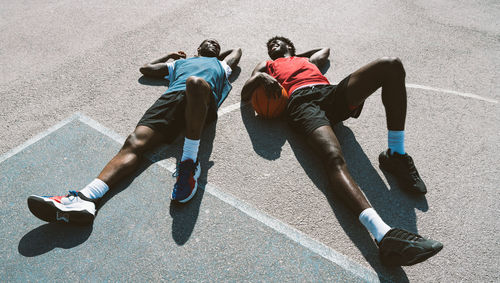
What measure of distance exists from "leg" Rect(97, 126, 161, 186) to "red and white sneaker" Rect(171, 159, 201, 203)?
570mm

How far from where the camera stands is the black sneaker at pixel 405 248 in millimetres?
2699

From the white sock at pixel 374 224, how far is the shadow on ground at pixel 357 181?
0.58 ft

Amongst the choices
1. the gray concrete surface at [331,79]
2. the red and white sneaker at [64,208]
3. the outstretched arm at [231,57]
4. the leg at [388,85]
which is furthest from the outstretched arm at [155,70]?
the leg at [388,85]

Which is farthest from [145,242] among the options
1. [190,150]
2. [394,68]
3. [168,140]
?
[394,68]

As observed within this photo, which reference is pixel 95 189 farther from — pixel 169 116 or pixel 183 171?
pixel 169 116

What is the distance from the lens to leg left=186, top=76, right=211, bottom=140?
366 cm

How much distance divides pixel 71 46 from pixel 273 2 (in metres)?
4.77

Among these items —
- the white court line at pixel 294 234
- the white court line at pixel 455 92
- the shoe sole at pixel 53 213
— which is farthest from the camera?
the white court line at pixel 455 92

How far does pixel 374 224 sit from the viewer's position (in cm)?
304

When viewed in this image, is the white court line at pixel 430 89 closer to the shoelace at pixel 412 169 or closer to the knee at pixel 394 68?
the knee at pixel 394 68

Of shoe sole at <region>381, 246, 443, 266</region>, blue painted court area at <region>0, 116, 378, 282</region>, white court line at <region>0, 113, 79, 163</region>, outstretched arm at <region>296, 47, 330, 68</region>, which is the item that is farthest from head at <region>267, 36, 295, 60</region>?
shoe sole at <region>381, 246, 443, 266</region>

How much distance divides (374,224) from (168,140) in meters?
2.62

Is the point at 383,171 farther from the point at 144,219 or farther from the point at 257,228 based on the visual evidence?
the point at 144,219

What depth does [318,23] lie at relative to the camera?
707 centimetres
